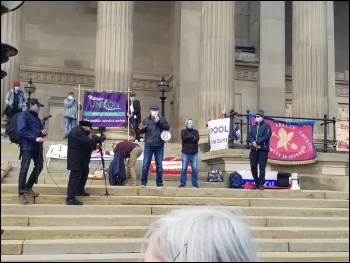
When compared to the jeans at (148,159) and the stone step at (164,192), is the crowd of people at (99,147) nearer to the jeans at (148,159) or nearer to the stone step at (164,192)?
the jeans at (148,159)

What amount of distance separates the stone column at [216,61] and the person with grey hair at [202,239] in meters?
16.9

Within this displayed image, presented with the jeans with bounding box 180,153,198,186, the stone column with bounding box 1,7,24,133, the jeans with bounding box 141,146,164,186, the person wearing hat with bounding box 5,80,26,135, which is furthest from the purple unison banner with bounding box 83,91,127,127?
the jeans with bounding box 141,146,164,186

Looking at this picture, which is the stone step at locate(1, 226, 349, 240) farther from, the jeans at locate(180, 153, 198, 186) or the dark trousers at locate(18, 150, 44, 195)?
the jeans at locate(180, 153, 198, 186)

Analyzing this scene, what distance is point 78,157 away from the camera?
955 cm

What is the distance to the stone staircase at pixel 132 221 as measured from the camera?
25.3 ft

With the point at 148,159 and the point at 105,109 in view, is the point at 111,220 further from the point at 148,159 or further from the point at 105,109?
the point at 105,109

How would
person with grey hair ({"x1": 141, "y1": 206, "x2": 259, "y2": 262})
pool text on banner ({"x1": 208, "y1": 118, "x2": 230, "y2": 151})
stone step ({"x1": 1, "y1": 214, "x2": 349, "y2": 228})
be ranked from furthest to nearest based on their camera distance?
pool text on banner ({"x1": 208, "y1": 118, "x2": 230, "y2": 151}), stone step ({"x1": 1, "y1": 214, "x2": 349, "y2": 228}), person with grey hair ({"x1": 141, "y1": 206, "x2": 259, "y2": 262})

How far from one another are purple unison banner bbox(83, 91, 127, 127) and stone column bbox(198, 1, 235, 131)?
3305 mm

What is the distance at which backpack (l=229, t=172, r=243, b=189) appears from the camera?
13.6 metres

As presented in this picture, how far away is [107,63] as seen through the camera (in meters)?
18.0

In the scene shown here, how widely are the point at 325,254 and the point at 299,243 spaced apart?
0.45 metres

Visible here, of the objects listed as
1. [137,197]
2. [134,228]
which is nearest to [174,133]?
[137,197]

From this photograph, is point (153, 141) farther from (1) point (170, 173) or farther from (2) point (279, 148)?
(2) point (279, 148)

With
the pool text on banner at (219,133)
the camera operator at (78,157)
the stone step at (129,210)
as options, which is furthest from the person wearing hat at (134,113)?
the stone step at (129,210)
